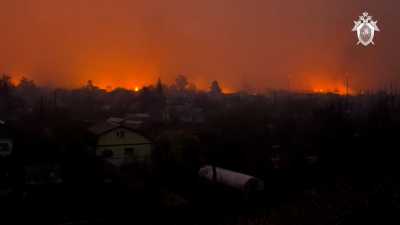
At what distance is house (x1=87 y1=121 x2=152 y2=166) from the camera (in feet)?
27.5

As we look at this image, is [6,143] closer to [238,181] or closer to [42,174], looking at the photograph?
[42,174]

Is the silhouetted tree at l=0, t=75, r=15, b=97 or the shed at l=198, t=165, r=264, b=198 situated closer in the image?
the shed at l=198, t=165, r=264, b=198

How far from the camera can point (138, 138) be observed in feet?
29.0

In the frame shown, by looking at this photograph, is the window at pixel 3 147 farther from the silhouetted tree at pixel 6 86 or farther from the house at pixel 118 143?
the silhouetted tree at pixel 6 86

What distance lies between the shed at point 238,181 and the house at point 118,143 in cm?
192

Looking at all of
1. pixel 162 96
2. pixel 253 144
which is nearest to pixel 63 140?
pixel 253 144

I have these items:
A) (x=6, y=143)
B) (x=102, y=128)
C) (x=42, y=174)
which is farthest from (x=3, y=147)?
(x=42, y=174)

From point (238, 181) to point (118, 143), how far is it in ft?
11.6

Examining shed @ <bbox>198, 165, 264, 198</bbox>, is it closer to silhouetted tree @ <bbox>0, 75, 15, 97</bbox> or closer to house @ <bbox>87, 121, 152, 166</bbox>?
house @ <bbox>87, 121, 152, 166</bbox>

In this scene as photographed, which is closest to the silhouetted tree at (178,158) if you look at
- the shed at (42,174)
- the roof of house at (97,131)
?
the shed at (42,174)

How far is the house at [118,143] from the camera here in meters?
8.37

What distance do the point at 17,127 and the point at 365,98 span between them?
35.8 ft

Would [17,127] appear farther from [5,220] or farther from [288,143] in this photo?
[288,143]

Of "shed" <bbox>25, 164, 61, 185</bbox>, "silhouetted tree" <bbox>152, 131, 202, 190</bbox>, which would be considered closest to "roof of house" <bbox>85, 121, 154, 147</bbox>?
"silhouetted tree" <bbox>152, 131, 202, 190</bbox>
